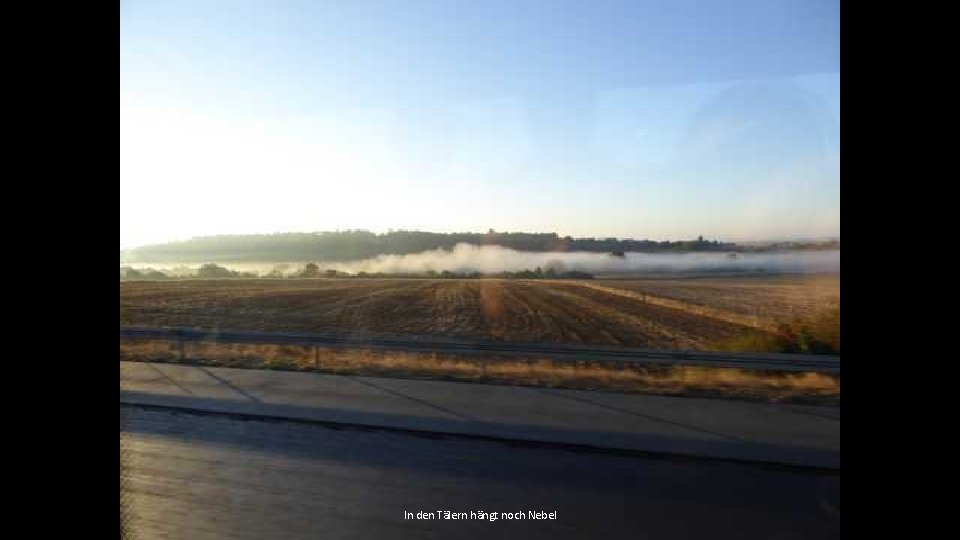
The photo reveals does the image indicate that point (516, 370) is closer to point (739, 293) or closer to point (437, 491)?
point (739, 293)

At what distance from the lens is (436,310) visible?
19.5 meters

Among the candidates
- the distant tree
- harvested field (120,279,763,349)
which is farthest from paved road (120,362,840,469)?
the distant tree

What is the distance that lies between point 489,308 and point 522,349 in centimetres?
796

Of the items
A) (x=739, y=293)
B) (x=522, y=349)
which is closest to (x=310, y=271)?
(x=522, y=349)

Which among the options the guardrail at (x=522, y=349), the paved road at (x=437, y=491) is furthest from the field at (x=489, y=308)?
the paved road at (x=437, y=491)

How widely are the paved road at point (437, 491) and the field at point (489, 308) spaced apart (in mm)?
8324

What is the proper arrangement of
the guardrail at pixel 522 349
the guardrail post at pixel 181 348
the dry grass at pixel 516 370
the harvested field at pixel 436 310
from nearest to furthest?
the guardrail at pixel 522 349 → the dry grass at pixel 516 370 → the guardrail post at pixel 181 348 → the harvested field at pixel 436 310

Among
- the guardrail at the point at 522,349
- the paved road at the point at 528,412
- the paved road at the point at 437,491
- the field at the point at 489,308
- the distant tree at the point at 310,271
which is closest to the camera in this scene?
the paved road at the point at 437,491

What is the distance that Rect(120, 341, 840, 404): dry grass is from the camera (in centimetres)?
1023

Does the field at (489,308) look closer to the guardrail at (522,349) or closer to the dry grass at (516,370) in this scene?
the dry grass at (516,370)

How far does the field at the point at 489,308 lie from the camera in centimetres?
1574
